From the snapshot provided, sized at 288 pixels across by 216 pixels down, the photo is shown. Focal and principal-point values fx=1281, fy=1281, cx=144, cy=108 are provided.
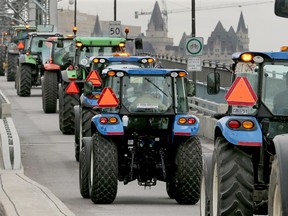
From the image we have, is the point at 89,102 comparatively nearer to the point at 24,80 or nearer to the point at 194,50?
the point at 194,50

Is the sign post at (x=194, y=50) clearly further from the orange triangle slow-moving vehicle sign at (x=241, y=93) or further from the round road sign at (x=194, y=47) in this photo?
the orange triangle slow-moving vehicle sign at (x=241, y=93)

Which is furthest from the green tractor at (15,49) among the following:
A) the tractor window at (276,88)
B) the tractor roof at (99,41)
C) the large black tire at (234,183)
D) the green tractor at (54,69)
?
the large black tire at (234,183)

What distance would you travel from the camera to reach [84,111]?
25703 mm

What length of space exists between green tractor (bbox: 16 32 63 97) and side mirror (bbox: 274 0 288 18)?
35581mm

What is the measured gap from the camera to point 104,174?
1806 centimetres

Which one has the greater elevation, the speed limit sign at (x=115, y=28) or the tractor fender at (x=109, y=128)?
the tractor fender at (x=109, y=128)

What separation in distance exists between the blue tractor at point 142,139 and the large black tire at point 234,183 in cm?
588

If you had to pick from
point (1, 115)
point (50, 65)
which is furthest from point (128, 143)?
point (50, 65)

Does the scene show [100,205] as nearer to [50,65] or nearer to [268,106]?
[268,106]

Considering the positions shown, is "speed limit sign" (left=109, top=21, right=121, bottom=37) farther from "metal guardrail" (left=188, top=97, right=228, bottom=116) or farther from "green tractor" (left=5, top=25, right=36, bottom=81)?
"metal guardrail" (left=188, top=97, right=228, bottom=116)

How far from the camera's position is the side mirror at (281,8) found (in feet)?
32.2

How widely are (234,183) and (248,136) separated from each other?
1.70 ft

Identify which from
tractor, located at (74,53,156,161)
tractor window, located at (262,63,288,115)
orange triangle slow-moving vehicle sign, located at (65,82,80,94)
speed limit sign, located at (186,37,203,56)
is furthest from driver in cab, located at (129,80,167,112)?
speed limit sign, located at (186,37,203,56)

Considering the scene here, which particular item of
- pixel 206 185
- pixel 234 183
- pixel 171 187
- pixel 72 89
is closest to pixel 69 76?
pixel 72 89
